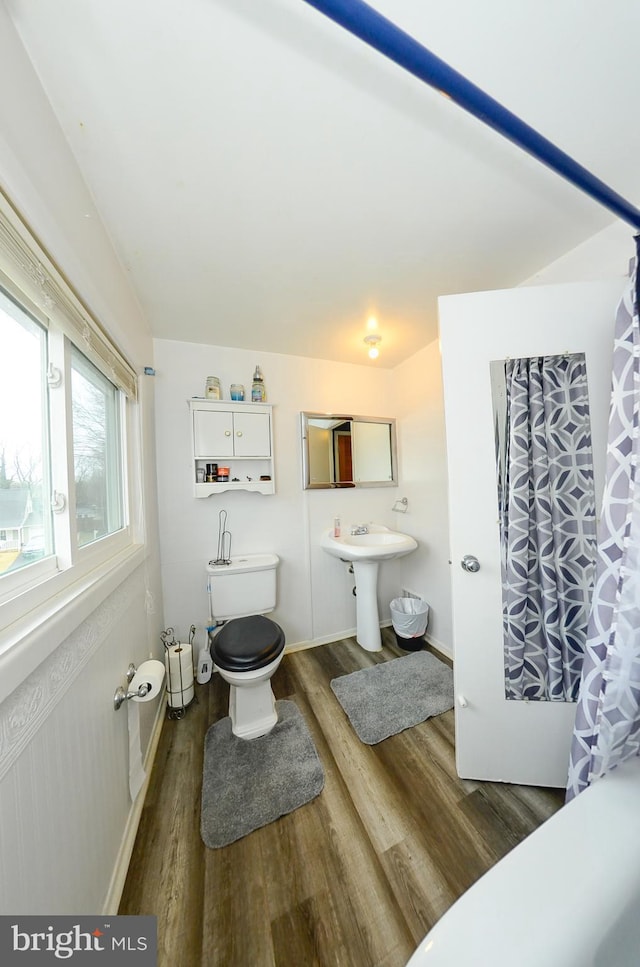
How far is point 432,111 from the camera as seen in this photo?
2.61 ft

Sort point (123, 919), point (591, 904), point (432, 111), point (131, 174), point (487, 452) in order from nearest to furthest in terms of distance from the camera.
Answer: point (591, 904)
point (123, 919)
point (432, 111)
point (131, 174)
point (487, 452)

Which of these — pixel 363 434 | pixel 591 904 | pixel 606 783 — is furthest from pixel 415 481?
pixel 591 904

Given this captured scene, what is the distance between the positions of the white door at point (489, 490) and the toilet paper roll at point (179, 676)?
138 cm

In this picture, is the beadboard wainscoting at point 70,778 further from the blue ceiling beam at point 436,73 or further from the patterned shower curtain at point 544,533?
the patterned shower curtain at point 544,533

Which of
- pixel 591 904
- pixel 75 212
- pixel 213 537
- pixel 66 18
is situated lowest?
pixel 591 904

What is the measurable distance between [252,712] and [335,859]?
64cm

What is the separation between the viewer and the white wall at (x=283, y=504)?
1.91 m

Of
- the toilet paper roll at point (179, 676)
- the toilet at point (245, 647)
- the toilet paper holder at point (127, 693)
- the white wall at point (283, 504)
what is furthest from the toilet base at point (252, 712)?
the white wall at point (283, 504)

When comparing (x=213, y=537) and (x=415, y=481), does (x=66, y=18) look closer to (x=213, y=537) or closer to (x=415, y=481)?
(x=213, y=537)

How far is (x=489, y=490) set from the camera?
1.13 meters

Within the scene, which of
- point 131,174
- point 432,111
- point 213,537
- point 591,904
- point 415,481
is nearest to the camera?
point 591,904

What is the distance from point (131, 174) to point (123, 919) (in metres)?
1.99

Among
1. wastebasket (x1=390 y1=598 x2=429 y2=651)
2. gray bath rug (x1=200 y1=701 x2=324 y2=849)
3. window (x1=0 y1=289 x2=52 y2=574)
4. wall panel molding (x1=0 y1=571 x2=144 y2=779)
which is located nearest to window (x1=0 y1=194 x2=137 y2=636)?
window (x1=0 y1=289 x2=52 y2=574)

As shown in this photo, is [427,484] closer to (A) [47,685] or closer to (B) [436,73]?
(B) [436,73]
